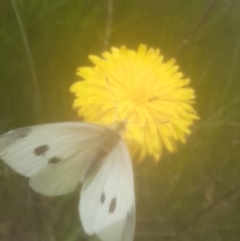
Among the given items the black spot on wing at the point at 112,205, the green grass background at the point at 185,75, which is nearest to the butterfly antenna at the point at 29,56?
the green grass background at the point at 185,75

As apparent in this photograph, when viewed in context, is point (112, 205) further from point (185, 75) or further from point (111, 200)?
point (185, 75)

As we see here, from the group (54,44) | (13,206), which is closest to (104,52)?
(54,44)

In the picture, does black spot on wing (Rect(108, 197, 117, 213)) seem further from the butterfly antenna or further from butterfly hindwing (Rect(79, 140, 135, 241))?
the butterfly antenna

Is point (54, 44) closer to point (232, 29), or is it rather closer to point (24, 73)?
point (24, 73)

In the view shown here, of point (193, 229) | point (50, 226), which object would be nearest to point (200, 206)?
point (193, 229)

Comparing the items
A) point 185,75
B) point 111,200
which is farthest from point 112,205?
point 185,75

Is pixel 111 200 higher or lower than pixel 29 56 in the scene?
lower

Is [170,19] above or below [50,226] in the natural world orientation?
above
